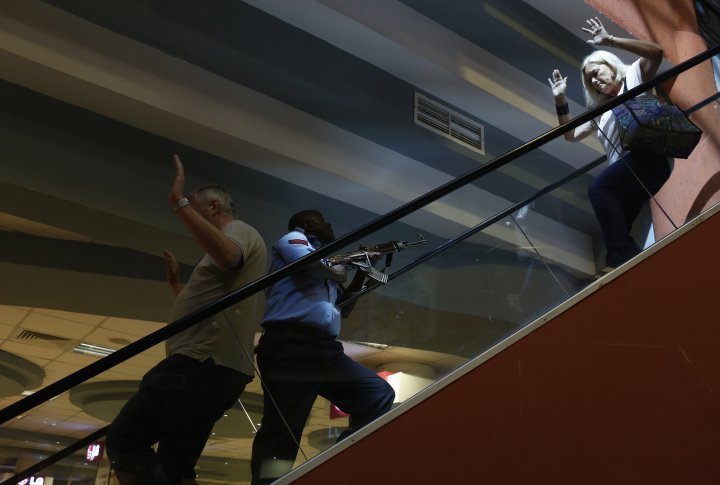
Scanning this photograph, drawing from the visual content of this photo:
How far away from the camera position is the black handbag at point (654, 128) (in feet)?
8.22

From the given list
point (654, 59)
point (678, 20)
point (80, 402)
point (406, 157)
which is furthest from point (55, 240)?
point (678, 20)

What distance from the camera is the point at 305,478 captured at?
6.07 feet

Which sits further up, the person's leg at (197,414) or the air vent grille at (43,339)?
the air vent grille at (43,339)

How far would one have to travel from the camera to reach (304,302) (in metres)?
2.15

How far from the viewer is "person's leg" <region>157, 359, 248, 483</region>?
188cm

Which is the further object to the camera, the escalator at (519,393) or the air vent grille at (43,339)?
the air vent grille at (43,339)

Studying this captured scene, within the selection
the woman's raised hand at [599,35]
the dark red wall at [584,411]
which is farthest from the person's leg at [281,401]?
the woman's raised hand at [599,35]

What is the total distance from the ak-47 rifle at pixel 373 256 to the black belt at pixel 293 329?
309mm

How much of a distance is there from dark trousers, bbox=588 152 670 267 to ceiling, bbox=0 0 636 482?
2.6 inches

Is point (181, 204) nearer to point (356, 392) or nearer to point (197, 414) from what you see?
point (197, 414)

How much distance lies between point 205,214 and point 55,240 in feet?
10.4

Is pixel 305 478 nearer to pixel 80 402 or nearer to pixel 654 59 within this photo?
pixel 80 402

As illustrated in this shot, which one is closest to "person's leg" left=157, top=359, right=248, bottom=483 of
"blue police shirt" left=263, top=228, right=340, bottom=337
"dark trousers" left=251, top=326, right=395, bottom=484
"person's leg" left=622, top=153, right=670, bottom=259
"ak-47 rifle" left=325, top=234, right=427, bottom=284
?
"dark trousers" left=251, top=326, right=395, bottom=484

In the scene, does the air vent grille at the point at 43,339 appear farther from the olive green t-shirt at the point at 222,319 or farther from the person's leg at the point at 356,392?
the person's leg at the point at 356,392
